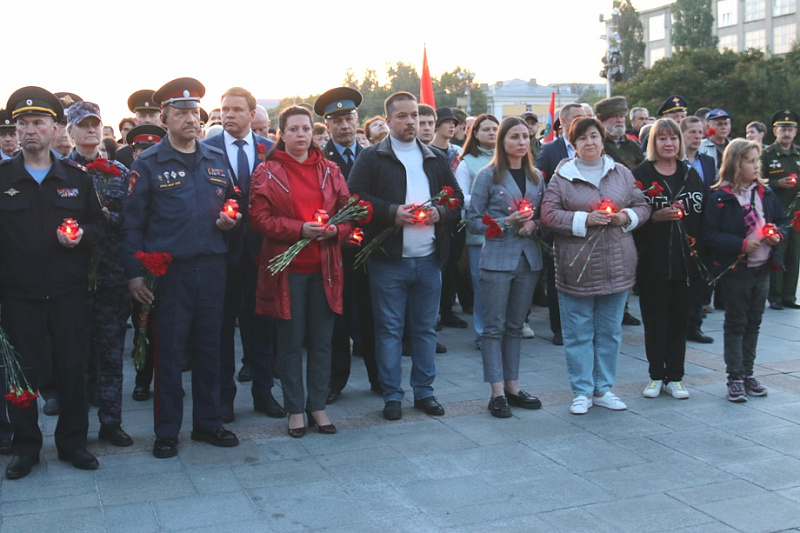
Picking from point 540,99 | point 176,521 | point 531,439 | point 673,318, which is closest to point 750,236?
point 673,318

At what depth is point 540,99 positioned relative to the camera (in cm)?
12131

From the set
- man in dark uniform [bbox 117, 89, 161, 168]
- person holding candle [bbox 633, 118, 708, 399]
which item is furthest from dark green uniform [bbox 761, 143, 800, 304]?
man in dark uniform [bbox 117, 89, 161, 168]

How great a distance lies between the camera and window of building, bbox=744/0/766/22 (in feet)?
238

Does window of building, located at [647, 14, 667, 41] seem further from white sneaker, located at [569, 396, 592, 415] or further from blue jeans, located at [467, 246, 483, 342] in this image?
white sneaker, located at [569, 396, 592, 415]

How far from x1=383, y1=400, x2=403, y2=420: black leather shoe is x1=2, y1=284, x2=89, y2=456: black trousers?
6.89 ft

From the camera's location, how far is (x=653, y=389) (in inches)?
273

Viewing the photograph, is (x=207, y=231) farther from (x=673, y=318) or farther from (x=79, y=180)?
(x=673, y=318)

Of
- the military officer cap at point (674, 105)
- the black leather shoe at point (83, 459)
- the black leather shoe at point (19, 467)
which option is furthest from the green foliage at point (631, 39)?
the black leather shoe at point (19, 467)

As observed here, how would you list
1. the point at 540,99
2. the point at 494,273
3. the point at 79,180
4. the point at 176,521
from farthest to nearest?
the point at 540,99
the point at 494,273
the point at 79,180
the point at 176,521

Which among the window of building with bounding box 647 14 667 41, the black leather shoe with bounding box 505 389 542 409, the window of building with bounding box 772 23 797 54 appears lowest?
the black leather shoe with bounding box 505 389 542 409

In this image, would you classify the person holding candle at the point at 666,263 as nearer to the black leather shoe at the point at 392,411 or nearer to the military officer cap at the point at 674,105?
the black leather shoe at the point at 392,411

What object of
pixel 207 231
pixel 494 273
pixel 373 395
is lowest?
pixel 373 395

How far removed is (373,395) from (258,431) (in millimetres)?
1256

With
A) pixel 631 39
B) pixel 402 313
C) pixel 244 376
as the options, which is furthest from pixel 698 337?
pixel 631 39
